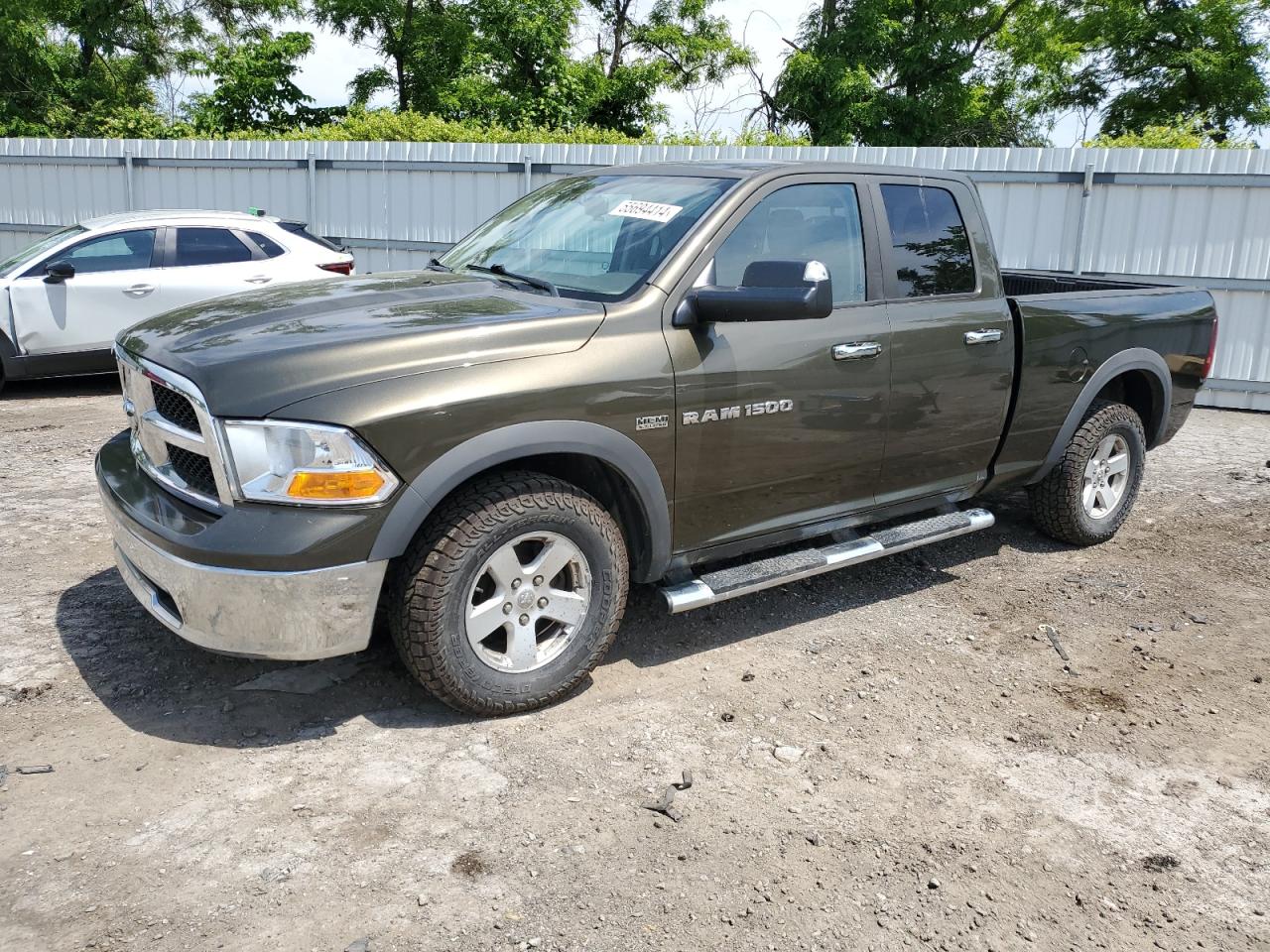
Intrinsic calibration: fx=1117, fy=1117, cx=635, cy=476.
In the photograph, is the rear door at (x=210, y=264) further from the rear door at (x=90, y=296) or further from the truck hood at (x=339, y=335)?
the truck hood at (x=339, y=335)

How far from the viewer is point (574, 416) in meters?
3.76

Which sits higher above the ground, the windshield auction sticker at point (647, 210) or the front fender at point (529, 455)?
the windshield auction sticker at point (647, 210)

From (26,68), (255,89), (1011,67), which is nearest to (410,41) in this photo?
(255,89)

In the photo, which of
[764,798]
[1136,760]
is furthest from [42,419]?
[1136,760]

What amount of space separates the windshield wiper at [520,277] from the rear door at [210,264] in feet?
17.8

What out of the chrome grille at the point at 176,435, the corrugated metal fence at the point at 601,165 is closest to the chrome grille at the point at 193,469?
the chrome grille at the point at 176,435

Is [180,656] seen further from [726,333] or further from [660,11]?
[660,11]

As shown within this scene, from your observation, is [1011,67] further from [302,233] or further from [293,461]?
[293,461]

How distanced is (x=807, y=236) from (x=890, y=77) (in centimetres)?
2501

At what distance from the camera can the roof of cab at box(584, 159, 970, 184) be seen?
4.48m

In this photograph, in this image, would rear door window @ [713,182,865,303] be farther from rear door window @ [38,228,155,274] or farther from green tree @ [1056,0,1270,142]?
green tree @ [1056,0,1270,142]

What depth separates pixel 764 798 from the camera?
3.49 meters

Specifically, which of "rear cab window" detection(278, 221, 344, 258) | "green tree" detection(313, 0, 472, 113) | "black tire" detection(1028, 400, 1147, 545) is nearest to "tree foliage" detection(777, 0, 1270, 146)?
"green tree" detection(313, 0, 472, 113)

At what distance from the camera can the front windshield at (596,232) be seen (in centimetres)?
423
